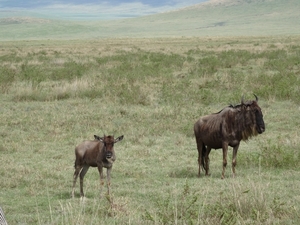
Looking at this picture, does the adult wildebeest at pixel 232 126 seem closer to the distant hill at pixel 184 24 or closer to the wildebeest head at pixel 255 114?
the wildebeest head at pixel 255 114

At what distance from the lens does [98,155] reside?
332 inches

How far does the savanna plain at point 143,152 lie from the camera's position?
730cm

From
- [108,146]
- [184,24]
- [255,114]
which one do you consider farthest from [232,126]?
[184,24]

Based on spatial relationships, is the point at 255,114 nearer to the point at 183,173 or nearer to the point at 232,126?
the point at 232,126

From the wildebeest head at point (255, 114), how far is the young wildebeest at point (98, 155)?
268 centimetres

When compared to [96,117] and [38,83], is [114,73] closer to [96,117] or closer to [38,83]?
[38,83]

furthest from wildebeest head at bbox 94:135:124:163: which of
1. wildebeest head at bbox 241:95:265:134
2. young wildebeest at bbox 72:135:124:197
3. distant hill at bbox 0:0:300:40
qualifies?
distant hill at bbox 0:0:300:40

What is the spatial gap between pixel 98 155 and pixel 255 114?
2.92 metres

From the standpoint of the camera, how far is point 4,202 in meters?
8.66

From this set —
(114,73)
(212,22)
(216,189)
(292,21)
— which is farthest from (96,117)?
(212,22)

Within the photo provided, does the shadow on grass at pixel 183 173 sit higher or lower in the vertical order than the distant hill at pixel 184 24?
higher

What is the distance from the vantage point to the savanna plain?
7.30m

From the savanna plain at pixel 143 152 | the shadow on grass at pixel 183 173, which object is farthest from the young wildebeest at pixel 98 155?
the shadow on grass at pixel 183 173

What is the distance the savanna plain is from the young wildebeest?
1.63 feet
